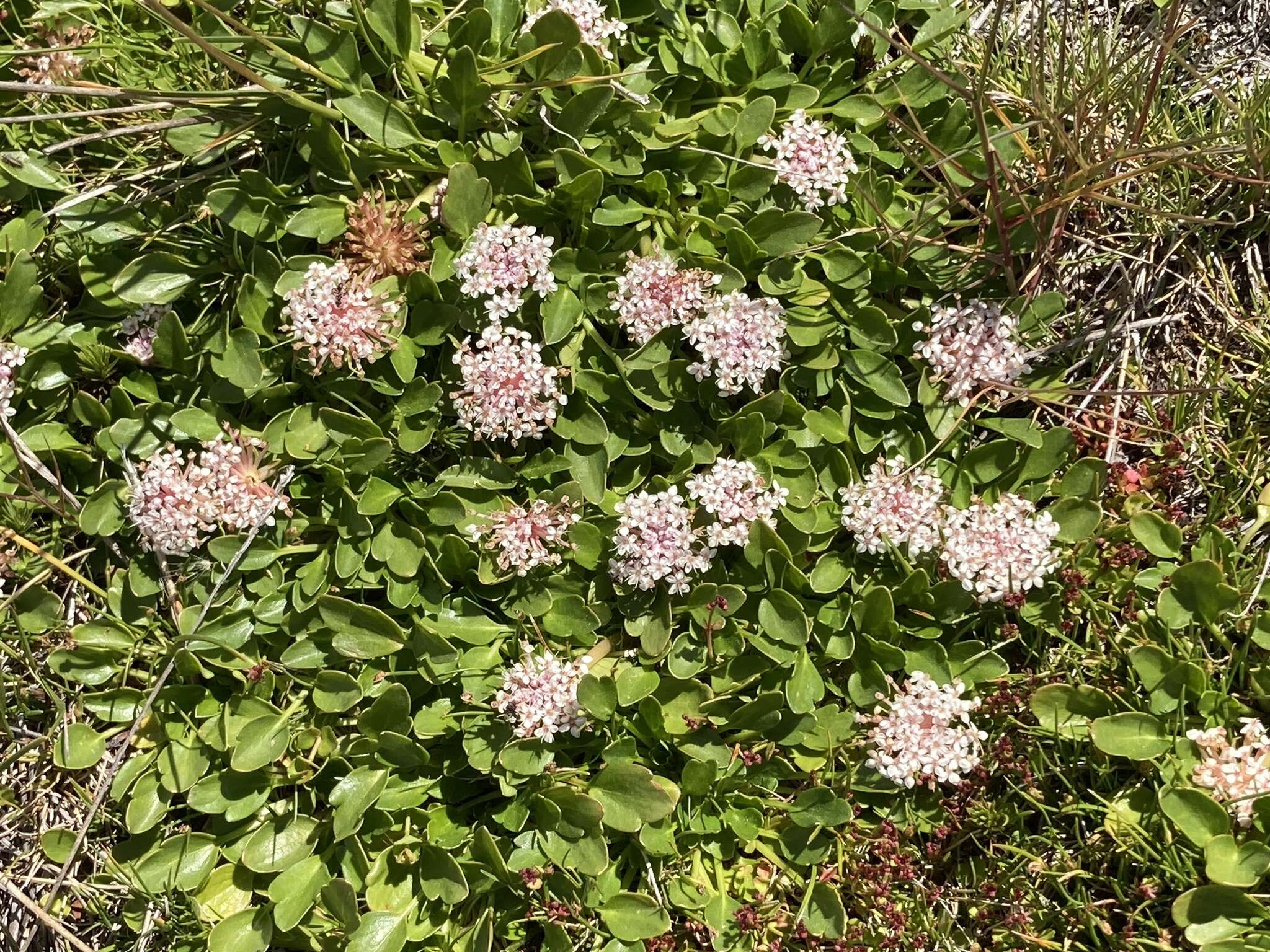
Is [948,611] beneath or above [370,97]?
beneath

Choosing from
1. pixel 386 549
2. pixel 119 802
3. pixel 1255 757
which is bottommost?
pixel 119 802

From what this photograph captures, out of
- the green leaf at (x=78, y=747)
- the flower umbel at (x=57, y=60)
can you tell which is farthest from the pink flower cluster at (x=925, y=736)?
the flower umbel at (x=57, y=60)

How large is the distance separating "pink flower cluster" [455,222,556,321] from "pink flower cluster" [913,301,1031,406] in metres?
1.10

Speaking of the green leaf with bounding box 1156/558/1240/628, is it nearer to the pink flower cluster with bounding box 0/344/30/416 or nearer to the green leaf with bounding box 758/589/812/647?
the green leaf with bounding box 758/589/812/647

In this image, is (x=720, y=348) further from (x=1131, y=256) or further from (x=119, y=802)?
(x=119, y=802)

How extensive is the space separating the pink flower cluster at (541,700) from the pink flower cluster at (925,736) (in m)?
0.79

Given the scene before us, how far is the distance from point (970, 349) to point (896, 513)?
0.51m

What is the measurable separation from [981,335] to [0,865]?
10.9 ft

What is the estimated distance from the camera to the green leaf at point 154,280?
9.52 ft

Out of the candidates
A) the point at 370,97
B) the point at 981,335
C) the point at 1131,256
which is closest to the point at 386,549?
the point at 370,97

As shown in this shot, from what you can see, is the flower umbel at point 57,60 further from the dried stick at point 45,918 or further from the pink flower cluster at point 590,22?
the dried stick at point 45,918

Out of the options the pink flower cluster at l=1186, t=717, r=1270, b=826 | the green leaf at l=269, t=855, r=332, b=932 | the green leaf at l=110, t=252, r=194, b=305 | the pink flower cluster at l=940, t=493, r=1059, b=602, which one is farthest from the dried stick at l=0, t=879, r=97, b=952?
the pink flower cluster at l=1186, t=717, r=1270, b=826

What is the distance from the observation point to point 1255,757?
268 centimetres

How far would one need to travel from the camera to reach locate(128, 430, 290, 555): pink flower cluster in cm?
272
